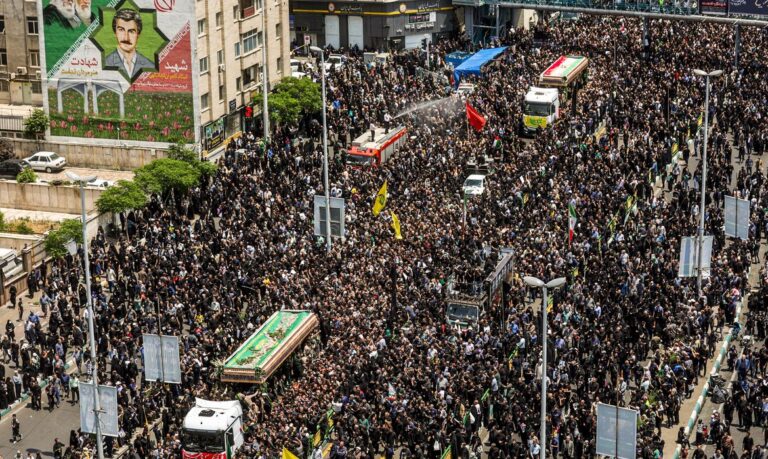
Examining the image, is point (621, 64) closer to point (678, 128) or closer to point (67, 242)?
point (678, 128)

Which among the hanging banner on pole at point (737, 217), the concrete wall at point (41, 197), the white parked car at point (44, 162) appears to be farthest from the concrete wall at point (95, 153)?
the hanging banner on pole at point (737, 217)

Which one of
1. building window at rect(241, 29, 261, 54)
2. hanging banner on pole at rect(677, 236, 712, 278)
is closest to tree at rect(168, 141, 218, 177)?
building window at rect(241, 29, 261, 54)

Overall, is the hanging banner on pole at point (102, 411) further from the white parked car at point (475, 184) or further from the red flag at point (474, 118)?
the red flag at point (474, 118)

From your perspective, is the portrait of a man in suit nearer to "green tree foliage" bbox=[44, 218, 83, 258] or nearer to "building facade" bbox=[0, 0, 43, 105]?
"building facade" bbox=[0, 0, 43, 105]

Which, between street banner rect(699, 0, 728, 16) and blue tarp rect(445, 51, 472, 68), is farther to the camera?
blue tarp rect(445, 51, 472, 68)

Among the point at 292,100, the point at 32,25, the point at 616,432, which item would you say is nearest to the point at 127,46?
the point at 292,100

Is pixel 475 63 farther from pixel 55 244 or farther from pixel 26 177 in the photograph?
pixel 55 244

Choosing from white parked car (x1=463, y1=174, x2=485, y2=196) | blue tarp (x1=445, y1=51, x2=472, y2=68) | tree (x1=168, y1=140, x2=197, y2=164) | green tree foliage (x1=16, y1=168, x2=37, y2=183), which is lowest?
green tree foliage (x1=16, y1=168, x2=37, y2=183)

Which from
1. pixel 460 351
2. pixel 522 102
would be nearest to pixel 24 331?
pixel 460 351
